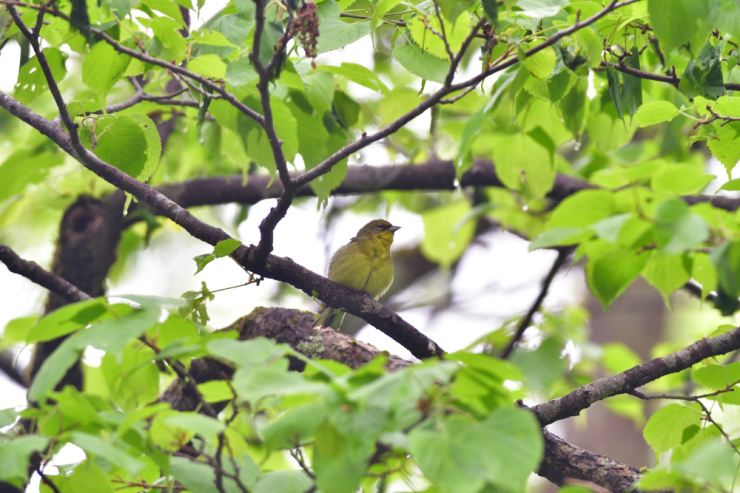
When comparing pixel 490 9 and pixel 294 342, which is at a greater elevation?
pixel 490 9

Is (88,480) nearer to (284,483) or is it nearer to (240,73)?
(284,483)

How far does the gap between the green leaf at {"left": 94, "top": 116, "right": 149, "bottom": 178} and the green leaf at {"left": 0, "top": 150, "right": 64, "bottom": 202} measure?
2500mm

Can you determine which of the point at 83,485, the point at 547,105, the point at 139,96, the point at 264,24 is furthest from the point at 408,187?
the point at 83,485

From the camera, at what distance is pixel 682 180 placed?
2.12 m

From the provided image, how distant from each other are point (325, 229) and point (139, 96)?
634 centimetres

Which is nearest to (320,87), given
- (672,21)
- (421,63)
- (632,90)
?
(421,63)

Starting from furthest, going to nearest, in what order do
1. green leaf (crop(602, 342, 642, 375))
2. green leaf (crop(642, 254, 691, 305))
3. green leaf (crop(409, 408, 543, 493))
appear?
green leaf (crop(602, 342, 642, 375))
green leaf (crop(642, 254, 691, 305))
green leaf (crop(409, 408, 543, 493))

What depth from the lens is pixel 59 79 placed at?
13.3 feet

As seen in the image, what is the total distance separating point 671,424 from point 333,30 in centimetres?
285

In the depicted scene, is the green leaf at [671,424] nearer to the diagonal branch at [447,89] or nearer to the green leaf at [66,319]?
the diagonal branch at [447,89]

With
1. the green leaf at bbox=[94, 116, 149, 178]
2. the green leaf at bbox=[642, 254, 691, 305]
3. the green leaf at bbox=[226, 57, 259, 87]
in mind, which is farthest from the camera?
the green leaf at bbox=[94, 116, 149, 178]

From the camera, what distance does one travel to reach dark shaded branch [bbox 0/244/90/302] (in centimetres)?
427

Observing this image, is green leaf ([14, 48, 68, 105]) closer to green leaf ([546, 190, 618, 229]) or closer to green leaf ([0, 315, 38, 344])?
green leaf ([0, 315, 38, 344])

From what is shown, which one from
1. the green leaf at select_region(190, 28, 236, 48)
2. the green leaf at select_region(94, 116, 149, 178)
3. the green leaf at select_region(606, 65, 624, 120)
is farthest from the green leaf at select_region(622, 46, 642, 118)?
the green leaf at select_region(94, 116, 149, 178)
